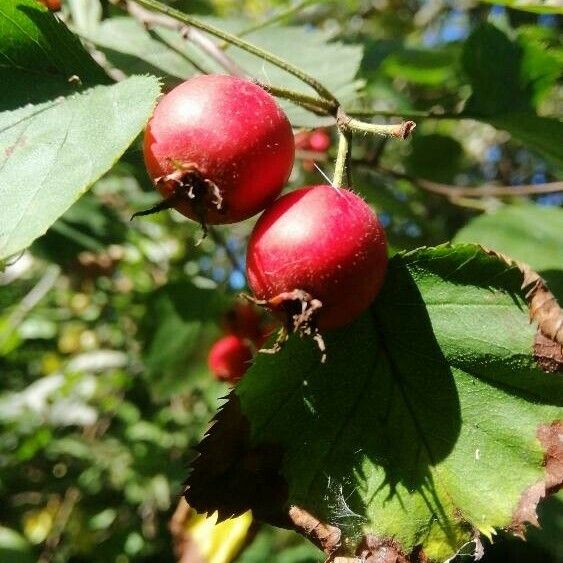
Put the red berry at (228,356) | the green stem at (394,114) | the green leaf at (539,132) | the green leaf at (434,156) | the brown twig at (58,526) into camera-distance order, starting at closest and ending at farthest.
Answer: the green stem at (394,114) → the green leaf at (539,132) → the red berry at (228,356) → the green leaf at (434,156) → the brown twig at (58,526)

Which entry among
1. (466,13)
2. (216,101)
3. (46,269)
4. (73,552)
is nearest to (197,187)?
(216,101)

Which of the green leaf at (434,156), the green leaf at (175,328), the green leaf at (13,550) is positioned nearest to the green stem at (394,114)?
the green leaf at (175,328)

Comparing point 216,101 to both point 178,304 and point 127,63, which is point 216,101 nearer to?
point 127,63

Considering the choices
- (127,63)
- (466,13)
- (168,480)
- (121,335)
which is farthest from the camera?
(466,13)

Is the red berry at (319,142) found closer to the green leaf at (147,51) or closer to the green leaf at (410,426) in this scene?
the green leaf at (147,51)

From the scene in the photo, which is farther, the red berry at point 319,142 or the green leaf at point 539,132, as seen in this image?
the red berry at point 319,142

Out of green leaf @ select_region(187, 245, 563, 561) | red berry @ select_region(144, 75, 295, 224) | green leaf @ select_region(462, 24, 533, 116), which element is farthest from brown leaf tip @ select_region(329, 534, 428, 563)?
green leaf @ select_region(462, 24, 533, 116)

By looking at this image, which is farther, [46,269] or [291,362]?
[46,269]
